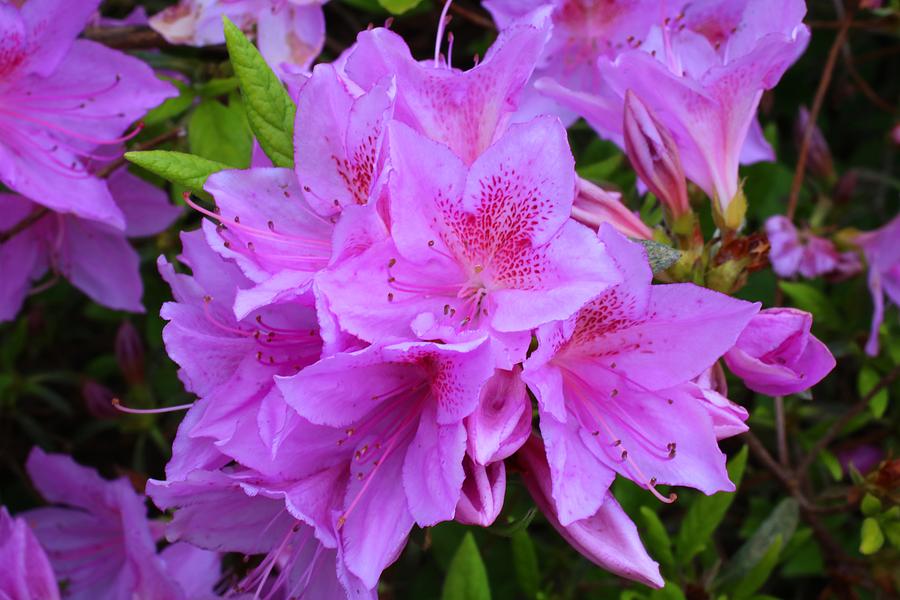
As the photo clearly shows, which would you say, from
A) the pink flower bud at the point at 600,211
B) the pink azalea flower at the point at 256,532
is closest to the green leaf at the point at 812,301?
the pink flower bud at the point at 600,211

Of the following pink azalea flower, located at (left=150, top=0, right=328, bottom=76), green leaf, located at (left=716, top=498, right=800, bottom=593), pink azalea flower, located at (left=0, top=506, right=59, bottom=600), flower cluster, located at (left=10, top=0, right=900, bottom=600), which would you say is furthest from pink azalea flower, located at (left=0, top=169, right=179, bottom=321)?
green leaf, located at (left=716, top=498, right=800, bottom=593)

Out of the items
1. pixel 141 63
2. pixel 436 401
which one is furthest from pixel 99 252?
pixel 436 401

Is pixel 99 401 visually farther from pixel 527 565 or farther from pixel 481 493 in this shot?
pixel 481 493

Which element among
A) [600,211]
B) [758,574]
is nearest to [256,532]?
[600,211]

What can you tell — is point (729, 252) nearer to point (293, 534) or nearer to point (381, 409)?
point (381, 409)

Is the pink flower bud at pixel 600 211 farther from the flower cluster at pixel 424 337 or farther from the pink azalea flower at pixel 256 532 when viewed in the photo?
the pink azalea flower at pixel 256 532
